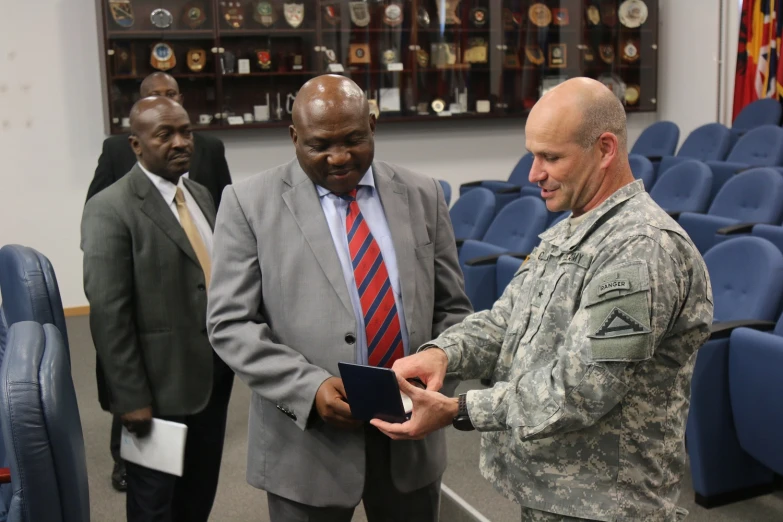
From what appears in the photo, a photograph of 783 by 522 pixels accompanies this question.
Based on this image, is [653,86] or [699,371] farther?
[653,86]

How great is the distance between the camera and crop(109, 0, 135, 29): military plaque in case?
6.39 meters

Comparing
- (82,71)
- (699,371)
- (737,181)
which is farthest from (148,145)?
(82,71)

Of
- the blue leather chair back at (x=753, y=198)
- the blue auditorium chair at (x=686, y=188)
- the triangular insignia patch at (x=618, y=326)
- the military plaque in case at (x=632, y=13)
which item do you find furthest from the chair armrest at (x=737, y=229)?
the military plaque in case at (x=632, y=13)

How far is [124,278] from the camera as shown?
237cm

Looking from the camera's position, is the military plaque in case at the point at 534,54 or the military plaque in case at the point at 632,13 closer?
the military plaque in case at the point at 534,54

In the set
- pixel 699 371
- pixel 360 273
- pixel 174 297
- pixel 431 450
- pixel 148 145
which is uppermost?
pixel 148 145

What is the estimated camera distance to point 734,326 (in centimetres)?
312

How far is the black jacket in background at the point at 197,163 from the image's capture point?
3.59m

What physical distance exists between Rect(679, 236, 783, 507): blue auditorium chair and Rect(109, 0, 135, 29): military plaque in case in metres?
4.85

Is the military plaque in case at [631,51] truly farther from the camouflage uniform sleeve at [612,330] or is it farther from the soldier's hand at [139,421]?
the camouflage uniform sleeve at [612,330]

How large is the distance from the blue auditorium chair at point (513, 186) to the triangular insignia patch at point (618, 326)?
488 cm

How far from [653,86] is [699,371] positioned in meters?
5.79

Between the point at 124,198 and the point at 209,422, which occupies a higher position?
the point at 124,198

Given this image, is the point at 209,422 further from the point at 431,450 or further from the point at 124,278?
the point at 431,450
